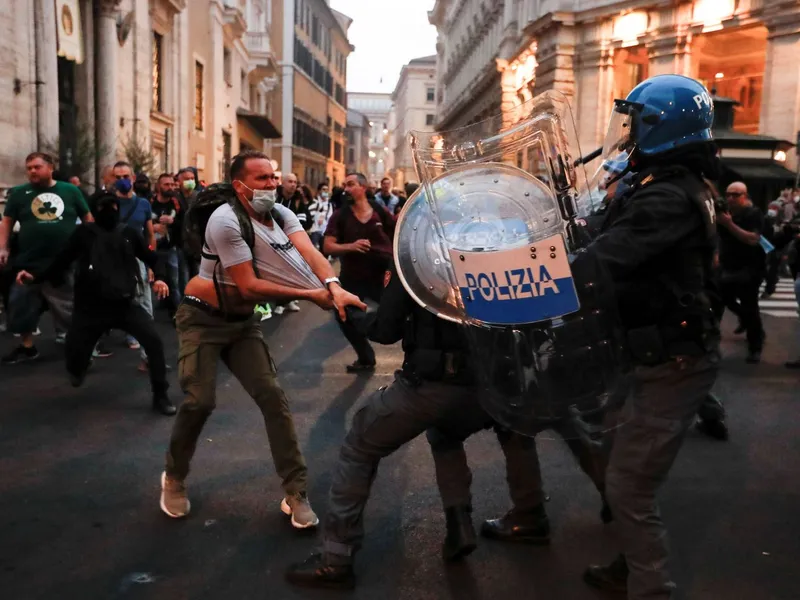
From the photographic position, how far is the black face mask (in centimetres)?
611

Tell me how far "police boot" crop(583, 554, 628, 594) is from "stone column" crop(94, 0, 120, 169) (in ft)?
50.9

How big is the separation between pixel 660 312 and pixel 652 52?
25670 mm

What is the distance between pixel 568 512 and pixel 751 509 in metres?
0.96

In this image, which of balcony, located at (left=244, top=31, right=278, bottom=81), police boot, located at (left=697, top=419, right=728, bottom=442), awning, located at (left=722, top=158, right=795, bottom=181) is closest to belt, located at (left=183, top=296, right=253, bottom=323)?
police boot, located at (left=697, top=419, right=728, bottom=442)

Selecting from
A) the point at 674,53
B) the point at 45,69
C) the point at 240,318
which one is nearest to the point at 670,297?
the point at 240,318

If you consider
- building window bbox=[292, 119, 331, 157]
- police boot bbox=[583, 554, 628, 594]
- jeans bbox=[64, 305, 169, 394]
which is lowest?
police boot bbox=[583, 554, 628, 594]

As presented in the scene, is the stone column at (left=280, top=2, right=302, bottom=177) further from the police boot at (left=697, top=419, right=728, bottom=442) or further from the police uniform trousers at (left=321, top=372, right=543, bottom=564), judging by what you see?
the police uniform trousers at (left=321, top=372, right=543, bottom=564)

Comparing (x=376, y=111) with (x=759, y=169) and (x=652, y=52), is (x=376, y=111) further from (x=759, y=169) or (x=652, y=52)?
(x=759, y=169)

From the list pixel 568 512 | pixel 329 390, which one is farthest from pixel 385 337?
pixel 329 390

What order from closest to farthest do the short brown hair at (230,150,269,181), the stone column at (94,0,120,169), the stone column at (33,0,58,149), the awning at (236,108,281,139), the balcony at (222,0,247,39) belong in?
the short brown hair at (230,150,269,181) < the stone column at (33,0,58,149) < the stone column at (94,0,120,169) < the balcony at (222,0,247,39) < the awning at (236,108,281,139)

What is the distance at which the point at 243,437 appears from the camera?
5.25m

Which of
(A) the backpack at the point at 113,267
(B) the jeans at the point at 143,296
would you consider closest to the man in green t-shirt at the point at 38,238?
(B) the jeans at the point at 143,296

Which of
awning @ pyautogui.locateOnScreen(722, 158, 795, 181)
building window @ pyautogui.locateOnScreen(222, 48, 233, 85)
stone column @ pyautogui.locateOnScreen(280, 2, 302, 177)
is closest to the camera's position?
awning @ pyautogui.locateOnScreen(722, 158, 795, 181)

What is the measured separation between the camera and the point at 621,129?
2.81m
